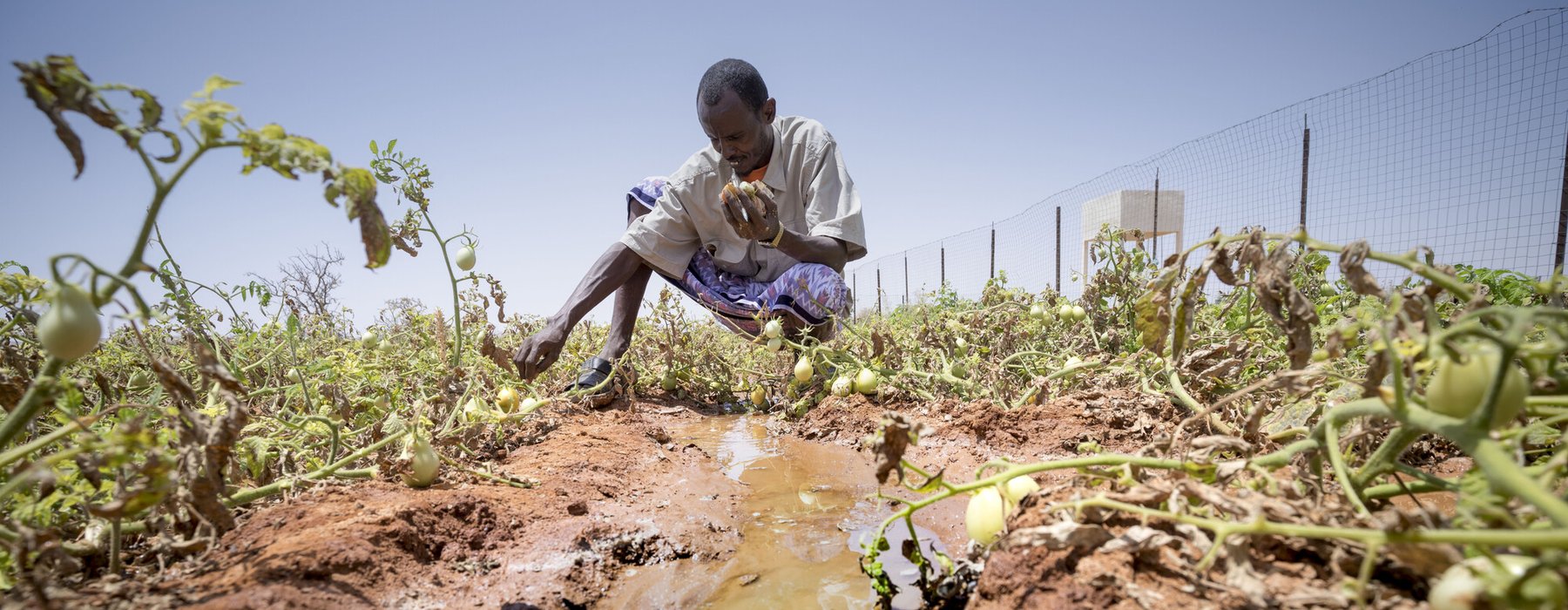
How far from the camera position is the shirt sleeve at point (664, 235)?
153 inches

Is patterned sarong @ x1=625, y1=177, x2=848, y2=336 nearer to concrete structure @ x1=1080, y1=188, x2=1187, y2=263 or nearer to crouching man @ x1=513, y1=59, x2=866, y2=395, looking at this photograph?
crouching man @ x1=513, y1=59, x2=866, y2=395

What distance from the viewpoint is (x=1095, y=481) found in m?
1.09

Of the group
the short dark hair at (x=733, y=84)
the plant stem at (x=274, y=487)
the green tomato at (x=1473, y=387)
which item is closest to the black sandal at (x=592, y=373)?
the short dark hair at (x=733, y=84)

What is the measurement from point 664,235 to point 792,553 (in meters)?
2.64

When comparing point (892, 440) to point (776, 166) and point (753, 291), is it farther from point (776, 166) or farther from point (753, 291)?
point (776, 166)

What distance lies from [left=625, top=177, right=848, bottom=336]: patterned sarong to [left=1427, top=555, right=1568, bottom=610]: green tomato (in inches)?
102

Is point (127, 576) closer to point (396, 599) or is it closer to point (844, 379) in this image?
point (396, 599)

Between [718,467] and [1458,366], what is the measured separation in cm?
194

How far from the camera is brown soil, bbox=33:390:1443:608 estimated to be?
919mm

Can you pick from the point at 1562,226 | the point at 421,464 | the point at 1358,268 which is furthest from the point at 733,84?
the point at 1562,226

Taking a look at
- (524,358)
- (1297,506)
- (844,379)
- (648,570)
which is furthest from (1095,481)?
(524,358)

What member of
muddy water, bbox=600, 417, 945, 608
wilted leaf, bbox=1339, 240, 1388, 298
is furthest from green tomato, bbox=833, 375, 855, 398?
wilted leaf, bbox=1339, 240, 1388, 298

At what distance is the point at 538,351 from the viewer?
3174mm

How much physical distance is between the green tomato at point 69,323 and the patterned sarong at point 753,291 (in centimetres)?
240
